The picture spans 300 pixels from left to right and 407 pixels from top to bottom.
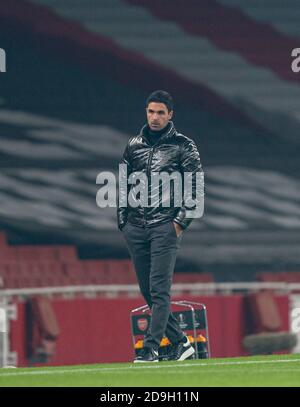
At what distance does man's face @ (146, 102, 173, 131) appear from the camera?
1066 centimetres

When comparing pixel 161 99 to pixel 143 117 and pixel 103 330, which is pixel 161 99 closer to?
pixel 103 330

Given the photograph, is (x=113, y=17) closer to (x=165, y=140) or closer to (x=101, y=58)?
(x=101, y=58)

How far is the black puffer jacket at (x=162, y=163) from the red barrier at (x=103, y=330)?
16.6 ft

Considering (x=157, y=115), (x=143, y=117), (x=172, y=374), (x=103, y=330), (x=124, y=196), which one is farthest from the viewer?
(x=143, y=117)

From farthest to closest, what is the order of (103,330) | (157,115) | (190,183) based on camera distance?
(103,330) < (157,115) < (190,183)

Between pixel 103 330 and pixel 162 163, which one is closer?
pixel 162 163

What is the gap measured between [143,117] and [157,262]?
8.32 meters

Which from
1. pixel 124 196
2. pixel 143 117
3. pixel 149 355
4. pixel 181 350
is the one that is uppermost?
pixel 143 117

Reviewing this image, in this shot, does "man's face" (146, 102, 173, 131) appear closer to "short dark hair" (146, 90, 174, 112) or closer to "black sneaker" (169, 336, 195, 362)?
"short dark hair" (146, 90, 174, 112)

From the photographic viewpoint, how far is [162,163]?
10656 millimetres

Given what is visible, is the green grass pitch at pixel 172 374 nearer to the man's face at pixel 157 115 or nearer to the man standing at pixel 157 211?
the man standing at pixel 157 211

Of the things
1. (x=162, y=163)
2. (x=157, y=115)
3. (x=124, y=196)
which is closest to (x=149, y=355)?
(x=124, y=196)

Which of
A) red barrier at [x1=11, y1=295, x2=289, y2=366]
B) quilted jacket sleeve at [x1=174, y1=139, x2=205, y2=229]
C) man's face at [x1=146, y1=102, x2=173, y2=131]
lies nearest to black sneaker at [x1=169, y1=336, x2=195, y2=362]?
quilted jacket sleeve at [x1=174, y1=139, x2=205, y2=229]

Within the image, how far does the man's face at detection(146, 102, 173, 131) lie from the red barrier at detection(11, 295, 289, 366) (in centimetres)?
524
